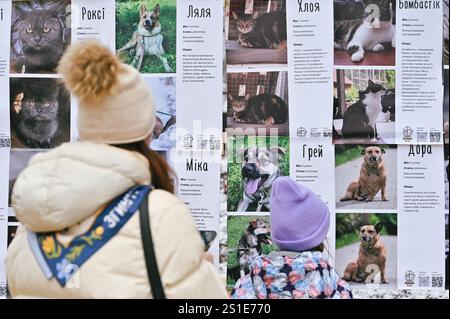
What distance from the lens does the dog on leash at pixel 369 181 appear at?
405 centimetres

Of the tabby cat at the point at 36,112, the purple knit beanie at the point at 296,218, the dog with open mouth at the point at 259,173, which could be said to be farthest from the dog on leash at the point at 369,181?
the tabby cat at the point at 36,112

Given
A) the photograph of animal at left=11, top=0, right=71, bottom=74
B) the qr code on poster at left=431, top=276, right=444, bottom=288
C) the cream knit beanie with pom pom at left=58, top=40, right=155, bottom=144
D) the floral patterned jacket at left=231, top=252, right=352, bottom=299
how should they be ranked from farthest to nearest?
1. the photograph of animal at left=11, top=0, right=71, bottom=74
2. the qr code on poster at left=431, top=276, right=444, bottom=288
3. the floral patterned jacket at left=231, top=252, right=352, bottom=299
4. the cream knit beanie with pom pom at left=58, top=40, right=155, bottom=144

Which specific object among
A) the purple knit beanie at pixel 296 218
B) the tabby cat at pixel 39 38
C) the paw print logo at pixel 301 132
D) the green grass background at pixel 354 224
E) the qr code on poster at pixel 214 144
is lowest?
the green grass background at pixel 354 224

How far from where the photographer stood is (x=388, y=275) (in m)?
4.06

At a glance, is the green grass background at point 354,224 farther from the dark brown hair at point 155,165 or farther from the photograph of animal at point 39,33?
the dark brown hair at point 155,165

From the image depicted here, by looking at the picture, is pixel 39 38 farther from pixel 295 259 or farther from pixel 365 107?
pixel 295 259

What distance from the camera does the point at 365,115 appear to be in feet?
13.3

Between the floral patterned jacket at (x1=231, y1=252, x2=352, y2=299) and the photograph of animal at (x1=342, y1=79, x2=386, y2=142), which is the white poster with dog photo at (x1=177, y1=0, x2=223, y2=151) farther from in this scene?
the floral patterned jacket at (x1=231, y1=252, x2=352, y2=299)

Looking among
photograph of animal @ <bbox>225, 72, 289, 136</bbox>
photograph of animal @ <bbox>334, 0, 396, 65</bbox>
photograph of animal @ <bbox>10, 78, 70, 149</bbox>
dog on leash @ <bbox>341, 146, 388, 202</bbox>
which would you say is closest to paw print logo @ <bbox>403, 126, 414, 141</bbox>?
dog on leash @ <bbox>341, 146, 388, 202</bbox>

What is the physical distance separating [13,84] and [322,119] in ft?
5.59

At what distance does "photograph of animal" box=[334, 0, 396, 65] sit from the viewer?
404 centimetres

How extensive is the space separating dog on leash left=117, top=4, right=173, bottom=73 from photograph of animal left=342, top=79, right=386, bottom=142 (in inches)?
39.6

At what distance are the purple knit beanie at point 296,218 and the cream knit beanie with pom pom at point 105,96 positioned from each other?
1.00 m
